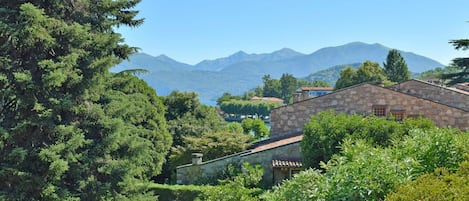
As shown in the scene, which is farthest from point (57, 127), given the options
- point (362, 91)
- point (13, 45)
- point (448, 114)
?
point (448, 114)

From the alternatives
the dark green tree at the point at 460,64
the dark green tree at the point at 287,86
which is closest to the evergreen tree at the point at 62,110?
the dark green tree at the point at 460,64

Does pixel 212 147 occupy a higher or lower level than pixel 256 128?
lower

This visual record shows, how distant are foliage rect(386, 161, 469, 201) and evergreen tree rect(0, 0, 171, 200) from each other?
364 inches

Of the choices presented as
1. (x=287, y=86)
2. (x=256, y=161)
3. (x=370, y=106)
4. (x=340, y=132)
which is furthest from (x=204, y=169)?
(x=287, y=86)

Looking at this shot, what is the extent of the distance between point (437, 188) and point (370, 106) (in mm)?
14721

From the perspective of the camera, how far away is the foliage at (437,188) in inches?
161

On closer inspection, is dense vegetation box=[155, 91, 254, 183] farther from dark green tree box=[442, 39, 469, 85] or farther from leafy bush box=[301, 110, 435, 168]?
dark green tree box=[442, 39, 469, 85]

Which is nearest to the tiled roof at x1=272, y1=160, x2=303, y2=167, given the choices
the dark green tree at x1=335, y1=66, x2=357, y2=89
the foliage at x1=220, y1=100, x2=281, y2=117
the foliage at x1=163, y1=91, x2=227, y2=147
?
the foliage at x1=163, y1=91, x2=227, y2=147

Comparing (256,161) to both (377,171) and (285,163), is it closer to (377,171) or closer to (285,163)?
(285,163)

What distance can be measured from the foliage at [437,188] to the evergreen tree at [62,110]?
30.4 ft

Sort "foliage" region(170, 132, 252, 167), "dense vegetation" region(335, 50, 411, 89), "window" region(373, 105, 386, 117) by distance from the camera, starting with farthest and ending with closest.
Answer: "dense vegetation" region(335, 50, 411, 89) < "foliage" region(170, 132, 252, 167) < "window" region(373, 105, 386, 117)

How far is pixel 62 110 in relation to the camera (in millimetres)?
12266

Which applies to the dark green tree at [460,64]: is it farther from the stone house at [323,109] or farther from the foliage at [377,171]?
the foliage at [377,171]

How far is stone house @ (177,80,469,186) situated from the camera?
16.7 m
